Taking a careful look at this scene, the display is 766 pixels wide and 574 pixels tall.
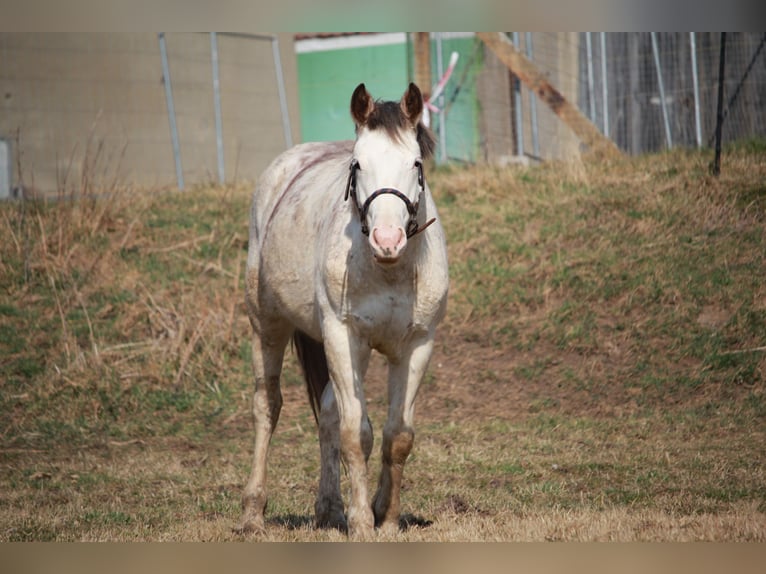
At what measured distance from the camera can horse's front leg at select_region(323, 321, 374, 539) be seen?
5359 millimetres

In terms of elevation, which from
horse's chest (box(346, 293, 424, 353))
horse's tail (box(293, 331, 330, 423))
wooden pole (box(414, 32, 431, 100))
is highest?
wooden pole (box(414, 32, 431, 100))

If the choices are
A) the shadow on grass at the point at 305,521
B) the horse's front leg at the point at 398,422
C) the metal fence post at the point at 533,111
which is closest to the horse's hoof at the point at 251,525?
the shadow on grass at the point at 305,521

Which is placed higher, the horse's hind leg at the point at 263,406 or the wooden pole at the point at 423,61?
the wooden pole at the point at 423,61

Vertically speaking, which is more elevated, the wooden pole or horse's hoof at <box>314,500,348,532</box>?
the wooden pole

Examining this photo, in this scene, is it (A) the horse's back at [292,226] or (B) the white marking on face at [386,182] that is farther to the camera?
(A) the horse's back at [292,226]

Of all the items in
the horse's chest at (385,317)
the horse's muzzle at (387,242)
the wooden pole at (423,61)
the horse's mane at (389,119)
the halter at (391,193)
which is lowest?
the horse's chest at (385,317)

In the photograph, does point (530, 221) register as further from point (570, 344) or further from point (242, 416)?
point (242, 416)

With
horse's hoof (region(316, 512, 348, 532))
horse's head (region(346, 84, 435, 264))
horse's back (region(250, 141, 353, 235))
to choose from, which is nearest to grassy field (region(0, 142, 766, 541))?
horse's hoof (region(316, 512, 348, 532))

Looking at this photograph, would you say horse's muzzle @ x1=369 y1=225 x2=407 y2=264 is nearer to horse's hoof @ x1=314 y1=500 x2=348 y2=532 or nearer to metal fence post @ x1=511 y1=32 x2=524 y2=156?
horse's hoof @ x1=314 y1=500 x2=348 y2=532

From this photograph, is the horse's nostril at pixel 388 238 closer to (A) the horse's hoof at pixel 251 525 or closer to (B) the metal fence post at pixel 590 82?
(A) the horse's hoof at pixel 251 525

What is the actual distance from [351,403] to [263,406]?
1.38m

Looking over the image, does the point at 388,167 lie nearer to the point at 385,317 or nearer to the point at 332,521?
the point at 385,317

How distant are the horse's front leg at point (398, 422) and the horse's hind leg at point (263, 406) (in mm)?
983

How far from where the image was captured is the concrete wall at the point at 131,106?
16.4 metres
